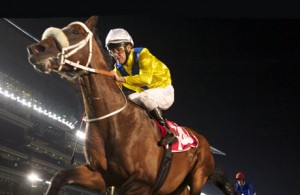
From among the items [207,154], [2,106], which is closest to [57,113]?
[2,106]

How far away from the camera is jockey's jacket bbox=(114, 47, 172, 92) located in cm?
364

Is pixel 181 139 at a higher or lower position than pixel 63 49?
lower

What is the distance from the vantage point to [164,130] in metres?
3.74

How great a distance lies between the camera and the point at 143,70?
146 inches

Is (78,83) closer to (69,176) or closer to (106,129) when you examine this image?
(106,129)

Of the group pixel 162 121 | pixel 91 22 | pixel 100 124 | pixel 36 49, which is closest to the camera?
pixel 36 49

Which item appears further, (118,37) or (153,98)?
(153,98)

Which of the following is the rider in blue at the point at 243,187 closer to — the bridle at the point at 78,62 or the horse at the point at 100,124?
the horse at the point at 100,124

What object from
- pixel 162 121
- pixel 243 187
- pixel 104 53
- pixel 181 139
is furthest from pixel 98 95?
pixel 243 187

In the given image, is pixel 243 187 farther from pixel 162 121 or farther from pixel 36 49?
pixel 36 49

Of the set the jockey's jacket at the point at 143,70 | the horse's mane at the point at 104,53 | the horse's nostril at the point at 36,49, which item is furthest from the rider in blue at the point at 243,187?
the horse's nostril at the point at 36,49

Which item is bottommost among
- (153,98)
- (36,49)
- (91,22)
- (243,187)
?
(243,187)

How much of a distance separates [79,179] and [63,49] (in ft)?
3.63

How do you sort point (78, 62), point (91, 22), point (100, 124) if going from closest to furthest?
point (78, 62) → point (100, 124) → point (91, 22)
